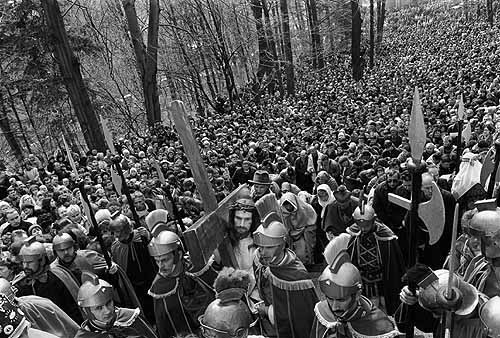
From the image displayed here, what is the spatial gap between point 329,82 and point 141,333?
30661mm

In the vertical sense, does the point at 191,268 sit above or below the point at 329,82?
above

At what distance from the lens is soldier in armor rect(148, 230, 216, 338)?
3752 mm

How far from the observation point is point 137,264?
508 cm

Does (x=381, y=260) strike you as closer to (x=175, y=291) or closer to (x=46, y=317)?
(x=175, y=291)

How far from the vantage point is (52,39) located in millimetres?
15422

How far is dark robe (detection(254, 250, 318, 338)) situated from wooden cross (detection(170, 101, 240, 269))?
1.63ft

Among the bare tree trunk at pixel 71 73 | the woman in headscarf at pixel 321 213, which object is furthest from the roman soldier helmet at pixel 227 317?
the bare tree trunk at pixel 71 73

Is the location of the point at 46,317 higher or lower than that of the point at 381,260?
higher

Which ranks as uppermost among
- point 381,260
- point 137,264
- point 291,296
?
point 291,296

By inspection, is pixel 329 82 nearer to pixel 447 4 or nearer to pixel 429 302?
pixel 429 302

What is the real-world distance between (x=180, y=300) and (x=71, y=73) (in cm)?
1393

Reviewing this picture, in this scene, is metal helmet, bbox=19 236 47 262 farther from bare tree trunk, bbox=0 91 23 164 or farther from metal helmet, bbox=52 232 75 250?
bare tree trunk, bbox=0 91 23 164

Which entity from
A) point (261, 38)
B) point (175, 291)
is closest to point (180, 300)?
point (175, 291)

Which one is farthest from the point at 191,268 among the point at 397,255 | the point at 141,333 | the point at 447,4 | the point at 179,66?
the point at 447,4
